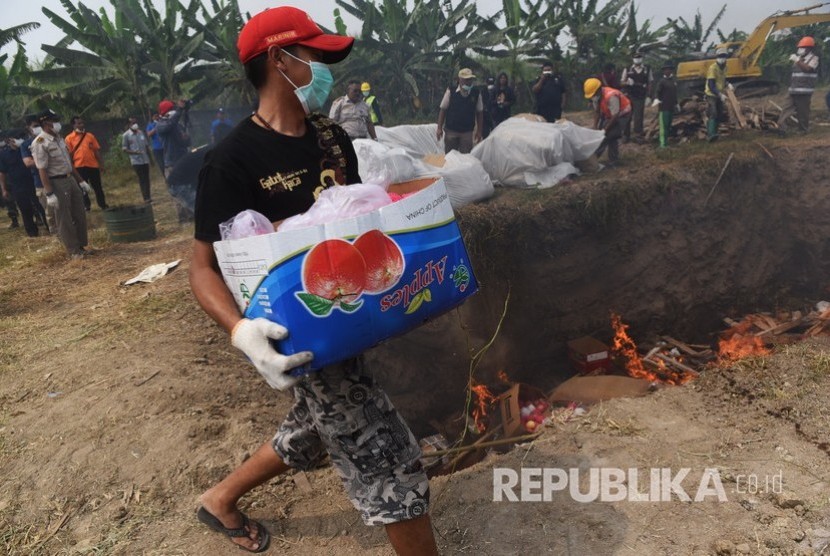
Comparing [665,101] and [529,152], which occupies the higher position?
[665,101]

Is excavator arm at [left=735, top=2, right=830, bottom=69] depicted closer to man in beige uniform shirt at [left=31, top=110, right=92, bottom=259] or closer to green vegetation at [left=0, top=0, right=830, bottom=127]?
green vegetation at [left=0, top=0, right=830, bottom=127]

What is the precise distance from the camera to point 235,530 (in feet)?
7.12

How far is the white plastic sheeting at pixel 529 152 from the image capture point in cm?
739

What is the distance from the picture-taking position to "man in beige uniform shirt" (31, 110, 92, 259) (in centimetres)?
618

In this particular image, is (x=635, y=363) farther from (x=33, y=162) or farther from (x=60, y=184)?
(x=33, y=162)

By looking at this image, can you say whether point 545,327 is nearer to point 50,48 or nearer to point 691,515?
point 691,515

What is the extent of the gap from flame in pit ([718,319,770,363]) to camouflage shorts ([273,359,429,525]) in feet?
15.6

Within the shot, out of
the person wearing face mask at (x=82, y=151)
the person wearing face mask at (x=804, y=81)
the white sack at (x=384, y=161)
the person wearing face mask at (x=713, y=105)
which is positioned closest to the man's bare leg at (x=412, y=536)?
the white sack at (x=384, y=161)

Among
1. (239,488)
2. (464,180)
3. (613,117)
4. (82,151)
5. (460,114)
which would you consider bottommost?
(239,488)

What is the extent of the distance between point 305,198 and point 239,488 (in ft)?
3.83

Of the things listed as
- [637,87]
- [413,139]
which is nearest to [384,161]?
[413,139]

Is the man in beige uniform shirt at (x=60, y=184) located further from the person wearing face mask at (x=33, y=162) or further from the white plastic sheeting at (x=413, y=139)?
the white plastic sheeting at (x=413, y=139)

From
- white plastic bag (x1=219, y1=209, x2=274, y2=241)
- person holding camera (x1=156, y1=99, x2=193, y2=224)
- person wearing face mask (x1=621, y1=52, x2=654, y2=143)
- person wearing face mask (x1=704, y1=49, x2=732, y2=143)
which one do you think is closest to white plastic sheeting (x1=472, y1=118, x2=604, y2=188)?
person wearing face mask (x1=704, y1=49, x2=732, y2=143)

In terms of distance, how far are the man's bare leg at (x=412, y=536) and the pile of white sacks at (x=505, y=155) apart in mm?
4883
